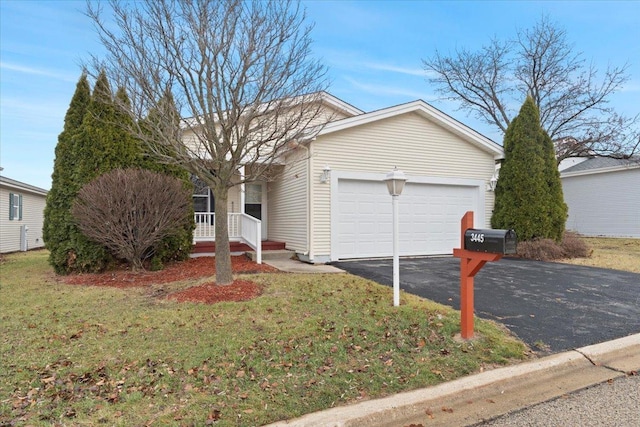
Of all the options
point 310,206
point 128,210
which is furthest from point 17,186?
point 310,206

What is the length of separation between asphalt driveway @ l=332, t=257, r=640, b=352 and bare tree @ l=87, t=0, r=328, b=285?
3.67 m

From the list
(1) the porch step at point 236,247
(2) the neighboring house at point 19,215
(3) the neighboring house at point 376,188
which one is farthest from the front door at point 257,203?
(2) the neighboring house at point 19,215

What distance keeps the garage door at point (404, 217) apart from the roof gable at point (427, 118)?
1417 millimetres

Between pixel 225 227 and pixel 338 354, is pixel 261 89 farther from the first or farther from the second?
pixel 338 354

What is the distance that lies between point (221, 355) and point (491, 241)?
2886 millimetres

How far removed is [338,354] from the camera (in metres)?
3.89

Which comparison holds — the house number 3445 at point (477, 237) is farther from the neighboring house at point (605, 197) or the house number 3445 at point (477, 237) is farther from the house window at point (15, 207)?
the neighboring house at point (605, 197)

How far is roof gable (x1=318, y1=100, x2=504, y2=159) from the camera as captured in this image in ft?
33.8

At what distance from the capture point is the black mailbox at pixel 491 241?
3615 millimetres

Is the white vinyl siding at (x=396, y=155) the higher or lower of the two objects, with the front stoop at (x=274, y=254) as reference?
higher

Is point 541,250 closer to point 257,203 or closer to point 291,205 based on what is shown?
point 291,205

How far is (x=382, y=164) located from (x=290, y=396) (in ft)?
28.2

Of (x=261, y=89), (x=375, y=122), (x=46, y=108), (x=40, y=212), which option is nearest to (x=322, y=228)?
(x=375, y=122)

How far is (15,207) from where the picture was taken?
16797 mm
